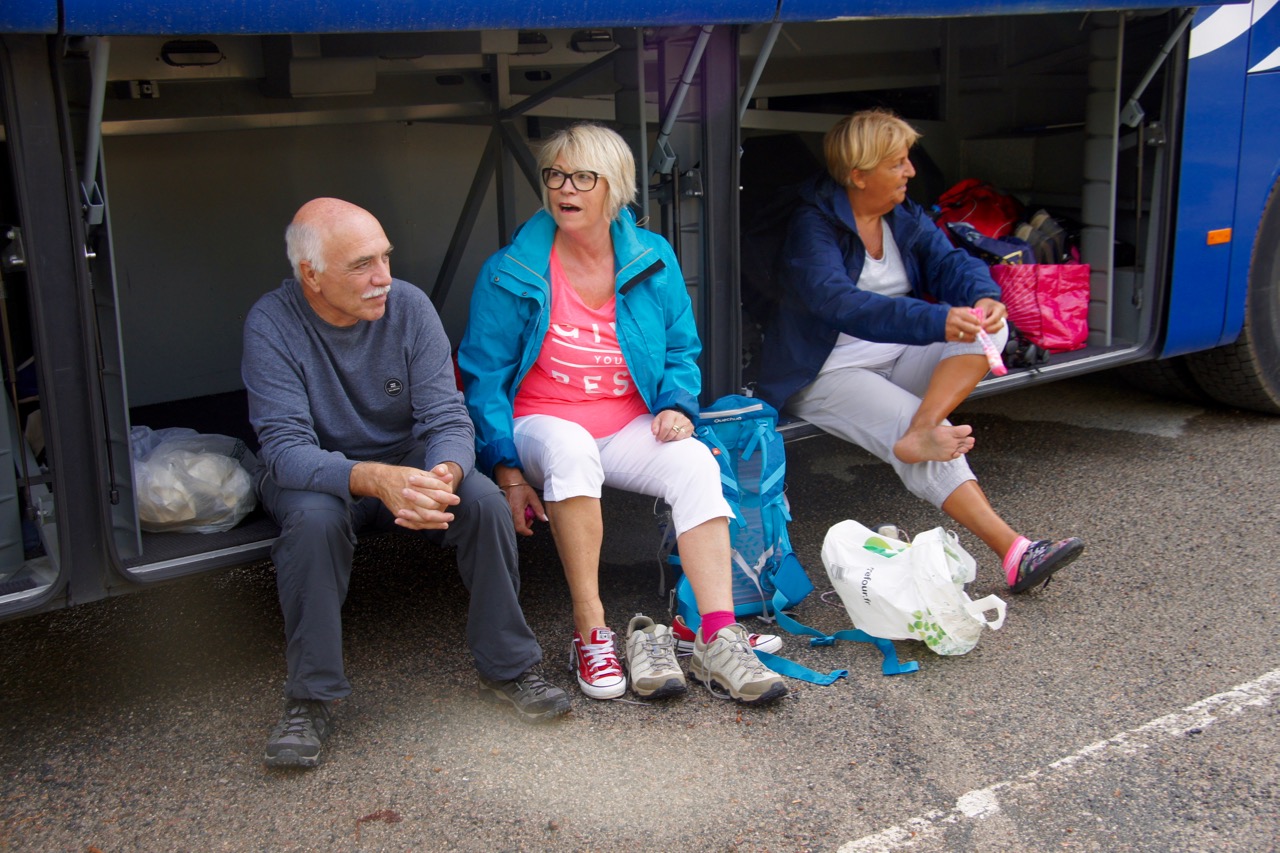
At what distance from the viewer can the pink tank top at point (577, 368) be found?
3.25 m

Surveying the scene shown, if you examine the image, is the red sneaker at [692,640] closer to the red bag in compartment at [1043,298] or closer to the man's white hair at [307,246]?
the man's white hair at [307,246]

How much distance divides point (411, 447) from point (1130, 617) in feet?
6.44

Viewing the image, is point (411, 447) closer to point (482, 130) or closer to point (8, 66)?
point (8, 66)

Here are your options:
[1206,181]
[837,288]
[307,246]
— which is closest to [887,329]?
[837,288]

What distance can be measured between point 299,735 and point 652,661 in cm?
83

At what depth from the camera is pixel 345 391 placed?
2.95m

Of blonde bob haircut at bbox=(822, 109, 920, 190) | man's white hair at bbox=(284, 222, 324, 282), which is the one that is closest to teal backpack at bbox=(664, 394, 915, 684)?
blonde bob haircut at bbox=(822, 109, 920, 190)

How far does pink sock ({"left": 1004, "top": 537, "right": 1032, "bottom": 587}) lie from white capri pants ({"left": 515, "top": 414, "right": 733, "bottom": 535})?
2.93 ft

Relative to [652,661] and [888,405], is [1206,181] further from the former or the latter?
[652,661]

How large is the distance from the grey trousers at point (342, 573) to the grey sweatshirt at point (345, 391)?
85 millimetres

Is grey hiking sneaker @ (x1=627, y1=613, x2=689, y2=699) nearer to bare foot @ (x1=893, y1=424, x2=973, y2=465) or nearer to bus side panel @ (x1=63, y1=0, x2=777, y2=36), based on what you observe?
bare foot @ (x1=893, y1=424, x2=973, y2=465)

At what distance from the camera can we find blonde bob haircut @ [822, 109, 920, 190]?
3.63 m

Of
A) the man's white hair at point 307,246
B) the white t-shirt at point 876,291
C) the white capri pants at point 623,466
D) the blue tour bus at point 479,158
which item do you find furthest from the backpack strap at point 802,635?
the man's white hair at point 307,246

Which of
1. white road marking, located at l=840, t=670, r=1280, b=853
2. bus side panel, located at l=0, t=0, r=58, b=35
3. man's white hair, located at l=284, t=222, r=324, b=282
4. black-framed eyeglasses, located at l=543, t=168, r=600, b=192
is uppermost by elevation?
bus side panel, located at l=0, t=0, r=58, b=35
